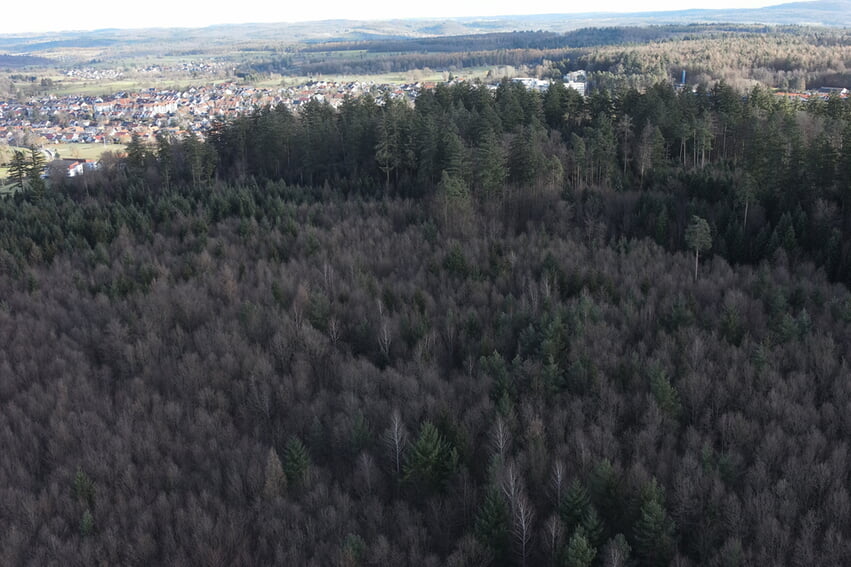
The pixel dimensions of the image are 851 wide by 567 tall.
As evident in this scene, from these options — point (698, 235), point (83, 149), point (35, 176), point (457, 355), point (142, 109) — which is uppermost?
point (142, 109)

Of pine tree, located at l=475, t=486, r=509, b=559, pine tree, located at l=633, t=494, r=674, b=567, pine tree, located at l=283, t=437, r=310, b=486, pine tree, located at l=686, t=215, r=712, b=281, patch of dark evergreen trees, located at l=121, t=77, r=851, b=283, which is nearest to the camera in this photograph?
pine tree, located at l=633, t=494, r=674, b=567

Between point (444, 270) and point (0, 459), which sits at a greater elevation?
point (444, 270)

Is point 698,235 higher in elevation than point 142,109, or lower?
lower

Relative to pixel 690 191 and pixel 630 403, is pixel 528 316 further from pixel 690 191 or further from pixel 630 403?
pixel 690 191

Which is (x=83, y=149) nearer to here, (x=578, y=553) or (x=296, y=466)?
(x=296, y=466)

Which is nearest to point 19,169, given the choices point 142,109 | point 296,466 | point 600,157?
point 600,157

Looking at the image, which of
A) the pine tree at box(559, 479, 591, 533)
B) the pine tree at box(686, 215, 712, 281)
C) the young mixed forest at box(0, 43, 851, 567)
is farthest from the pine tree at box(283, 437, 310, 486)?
the pine tree at box(686, 215, 712, 281)

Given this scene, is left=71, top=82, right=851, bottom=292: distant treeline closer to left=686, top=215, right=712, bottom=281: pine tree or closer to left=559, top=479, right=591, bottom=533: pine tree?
left=686, top=215, right=712, bottom=281: pine tree

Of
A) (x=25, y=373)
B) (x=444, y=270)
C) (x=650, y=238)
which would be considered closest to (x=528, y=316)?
(x=444, y=270)
